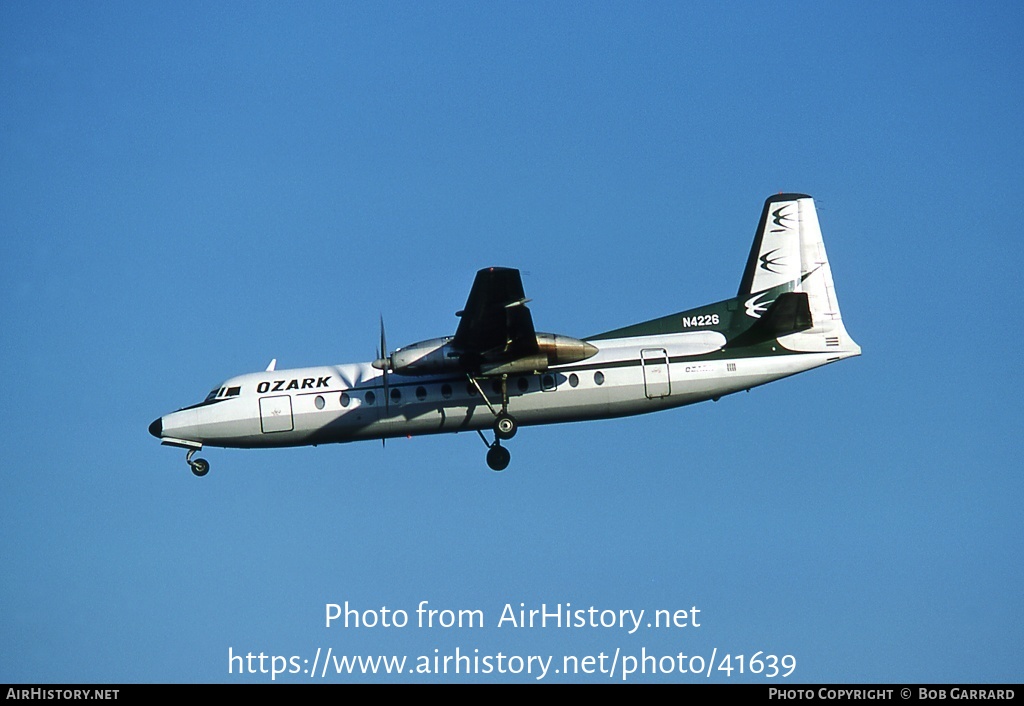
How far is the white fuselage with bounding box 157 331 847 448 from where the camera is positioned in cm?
2788

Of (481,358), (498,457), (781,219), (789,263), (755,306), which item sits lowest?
(498,457)

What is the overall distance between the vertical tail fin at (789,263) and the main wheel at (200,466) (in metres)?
13.2

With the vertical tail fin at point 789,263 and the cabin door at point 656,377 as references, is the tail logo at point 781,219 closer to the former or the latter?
the vertical tail fin at point 789,263

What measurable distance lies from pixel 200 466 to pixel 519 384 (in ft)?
25.6

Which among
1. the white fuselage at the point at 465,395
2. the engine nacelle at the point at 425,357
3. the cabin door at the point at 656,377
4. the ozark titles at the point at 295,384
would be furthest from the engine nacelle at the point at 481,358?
the ozark titles at the point at 295,384

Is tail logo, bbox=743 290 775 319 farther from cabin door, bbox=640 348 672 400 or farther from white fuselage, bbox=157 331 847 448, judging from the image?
cabin door, bbox=640 348 672 400

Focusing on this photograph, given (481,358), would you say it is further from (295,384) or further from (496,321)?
(295,384)

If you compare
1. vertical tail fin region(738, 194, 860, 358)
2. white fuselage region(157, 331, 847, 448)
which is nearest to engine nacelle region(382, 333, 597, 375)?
white fuselage region(157, 331, 847, 448)

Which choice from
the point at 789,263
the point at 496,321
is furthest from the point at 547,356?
the point at 789,263

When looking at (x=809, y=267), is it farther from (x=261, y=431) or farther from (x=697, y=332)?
(x=261, y=431)

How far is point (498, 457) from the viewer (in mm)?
28344

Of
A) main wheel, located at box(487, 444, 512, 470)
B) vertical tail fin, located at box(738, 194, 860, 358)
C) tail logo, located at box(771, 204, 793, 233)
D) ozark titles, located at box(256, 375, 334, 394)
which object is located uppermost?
tail logo, located at box(771, 204, 793, 233)

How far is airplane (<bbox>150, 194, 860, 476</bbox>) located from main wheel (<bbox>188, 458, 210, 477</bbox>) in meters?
0.02
